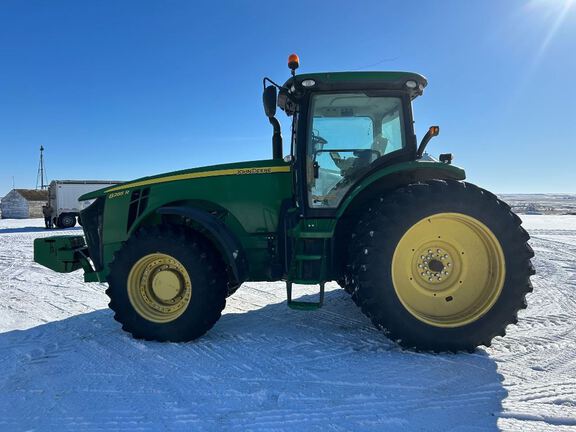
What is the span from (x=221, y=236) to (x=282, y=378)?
1.30m

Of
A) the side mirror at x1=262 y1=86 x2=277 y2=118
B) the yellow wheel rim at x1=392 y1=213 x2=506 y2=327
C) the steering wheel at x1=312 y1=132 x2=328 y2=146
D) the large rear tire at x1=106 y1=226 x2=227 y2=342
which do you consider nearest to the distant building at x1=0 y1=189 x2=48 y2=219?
the large rear tire at x1=106 y1=226 x2=227 y2=342

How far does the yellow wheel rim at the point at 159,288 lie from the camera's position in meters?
3.24

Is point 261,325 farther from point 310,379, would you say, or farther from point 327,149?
point 327,149

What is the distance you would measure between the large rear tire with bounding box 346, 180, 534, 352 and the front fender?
1.00 meters

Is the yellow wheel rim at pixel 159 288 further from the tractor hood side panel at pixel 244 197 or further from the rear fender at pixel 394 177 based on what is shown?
the rear fender at pixel 394 177

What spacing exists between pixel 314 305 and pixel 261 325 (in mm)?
848

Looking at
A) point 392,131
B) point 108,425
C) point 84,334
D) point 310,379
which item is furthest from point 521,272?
point 84,334

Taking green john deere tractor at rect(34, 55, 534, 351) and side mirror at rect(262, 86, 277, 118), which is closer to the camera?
green john deere tractor at rect(34, 55, 534, 351)

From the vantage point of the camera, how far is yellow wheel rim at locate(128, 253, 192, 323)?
10.6 feet

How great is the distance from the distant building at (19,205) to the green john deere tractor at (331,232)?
1129 inches

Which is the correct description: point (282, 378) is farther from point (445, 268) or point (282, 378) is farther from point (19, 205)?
point (19, 205)

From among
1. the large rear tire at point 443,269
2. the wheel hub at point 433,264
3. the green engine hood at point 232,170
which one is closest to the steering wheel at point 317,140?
the green engine hood at point 232,170

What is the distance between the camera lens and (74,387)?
243 cm

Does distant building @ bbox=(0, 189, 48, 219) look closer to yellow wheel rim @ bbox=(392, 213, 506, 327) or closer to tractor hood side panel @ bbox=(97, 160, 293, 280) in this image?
tractor hood side panel @ bbox=(97, 160, 293, 280)
